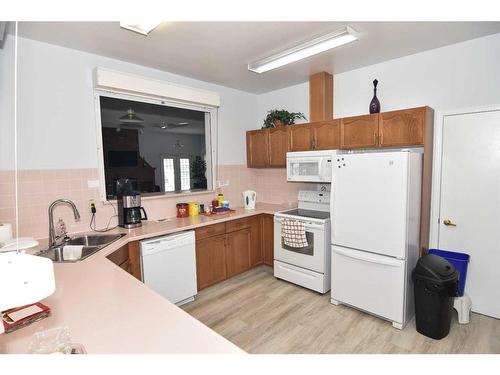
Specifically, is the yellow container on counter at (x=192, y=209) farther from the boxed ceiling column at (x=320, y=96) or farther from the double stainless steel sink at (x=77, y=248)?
the boxed ceiling column at (x=320, y=96)

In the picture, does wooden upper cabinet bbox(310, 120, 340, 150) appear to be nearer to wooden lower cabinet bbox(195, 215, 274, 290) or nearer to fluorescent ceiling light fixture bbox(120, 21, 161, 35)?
wooden lower cabinet bbox(195, 215, 274, 290)

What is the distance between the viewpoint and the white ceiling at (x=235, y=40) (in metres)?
2.18

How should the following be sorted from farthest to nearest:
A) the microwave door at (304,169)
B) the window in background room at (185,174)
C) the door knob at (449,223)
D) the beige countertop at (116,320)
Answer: the window in background room at (185,174)
the microwave door at (304,169)
the door knob at (449,223)
the beige countertop at (116,320)

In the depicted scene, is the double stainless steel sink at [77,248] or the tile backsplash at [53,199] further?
the tile backsplash at [53,199]

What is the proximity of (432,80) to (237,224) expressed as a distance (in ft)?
8.60

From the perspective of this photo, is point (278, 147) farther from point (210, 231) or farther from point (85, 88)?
point (85, 88)

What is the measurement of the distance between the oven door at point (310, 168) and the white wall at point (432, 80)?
834 millimetres

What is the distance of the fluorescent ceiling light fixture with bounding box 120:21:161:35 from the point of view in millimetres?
1976

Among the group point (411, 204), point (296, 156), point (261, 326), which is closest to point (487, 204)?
point (411, 204)

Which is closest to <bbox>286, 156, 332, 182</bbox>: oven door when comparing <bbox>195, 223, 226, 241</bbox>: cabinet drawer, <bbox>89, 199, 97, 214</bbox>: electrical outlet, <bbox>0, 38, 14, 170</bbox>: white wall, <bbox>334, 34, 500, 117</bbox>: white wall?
<bbox>334, 34, 500, 117</bbox>: white wall

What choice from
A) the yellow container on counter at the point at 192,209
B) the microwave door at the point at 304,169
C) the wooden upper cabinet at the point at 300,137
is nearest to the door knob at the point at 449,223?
the microwave door at the point at 304,169

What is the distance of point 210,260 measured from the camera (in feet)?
10.1

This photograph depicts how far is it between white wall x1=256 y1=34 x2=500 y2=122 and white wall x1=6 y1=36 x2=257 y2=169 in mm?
2553

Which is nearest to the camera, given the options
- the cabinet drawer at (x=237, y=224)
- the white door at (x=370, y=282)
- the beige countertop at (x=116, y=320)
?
the beige countertop at (x=116, y=320)
